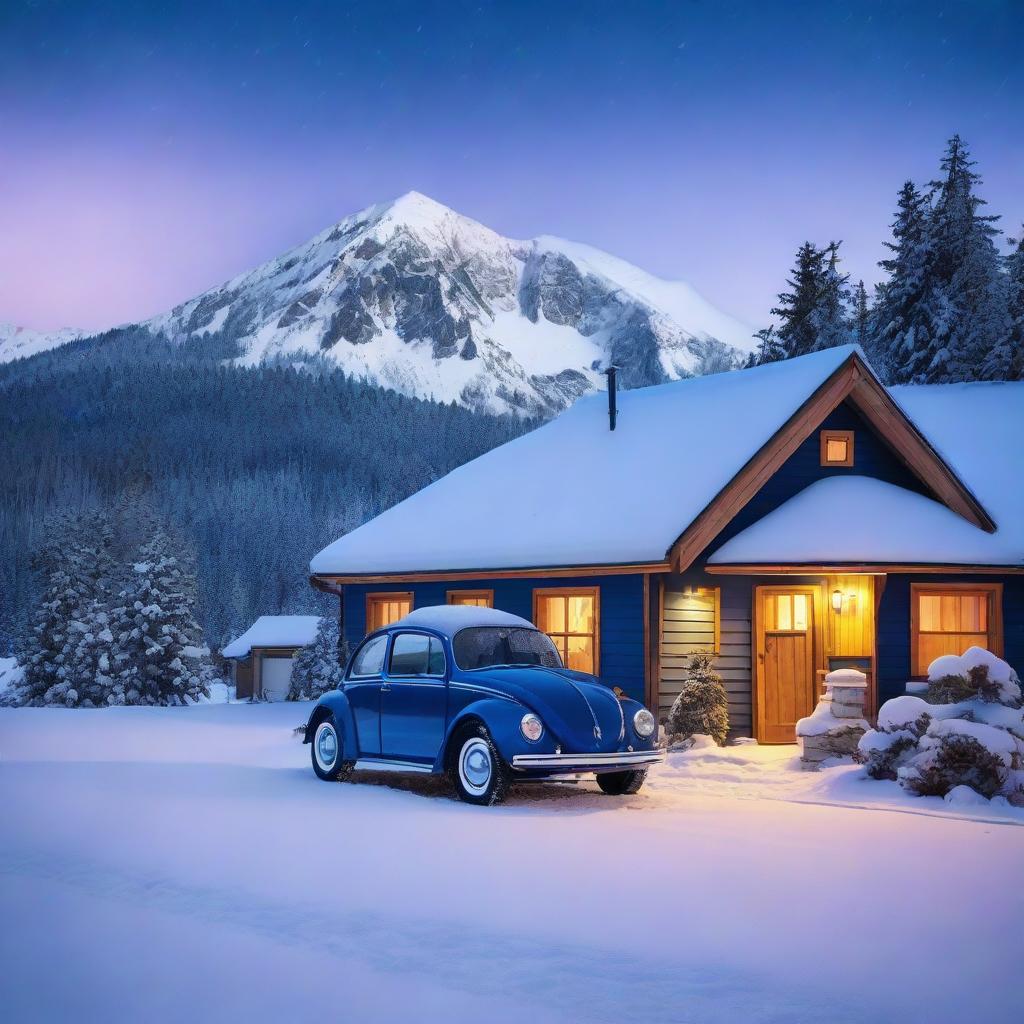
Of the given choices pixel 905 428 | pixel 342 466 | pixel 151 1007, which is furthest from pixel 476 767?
pixel 342 466

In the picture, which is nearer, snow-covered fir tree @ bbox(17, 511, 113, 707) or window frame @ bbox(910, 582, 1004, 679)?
window frame @ bbox(910, 582, 1004, 679)

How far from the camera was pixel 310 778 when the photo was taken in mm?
14250

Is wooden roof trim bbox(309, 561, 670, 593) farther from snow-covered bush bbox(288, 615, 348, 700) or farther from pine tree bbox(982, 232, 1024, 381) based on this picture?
pine tree bbox(982, 232, 1024, 381)

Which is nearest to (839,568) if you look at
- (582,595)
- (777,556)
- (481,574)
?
(777,556)

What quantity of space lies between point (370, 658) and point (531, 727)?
9.57 ft

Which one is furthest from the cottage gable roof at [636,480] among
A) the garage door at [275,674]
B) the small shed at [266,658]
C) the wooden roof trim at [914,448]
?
the garage door at [275,674]

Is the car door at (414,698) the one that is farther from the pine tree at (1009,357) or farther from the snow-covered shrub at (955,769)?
the pine tree at (1009,357)

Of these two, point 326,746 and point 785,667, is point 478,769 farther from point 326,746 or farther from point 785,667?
point 785,667

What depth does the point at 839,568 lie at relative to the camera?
18.2 meters

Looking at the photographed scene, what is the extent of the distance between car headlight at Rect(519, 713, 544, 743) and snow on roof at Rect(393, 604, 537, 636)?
5.57 feet

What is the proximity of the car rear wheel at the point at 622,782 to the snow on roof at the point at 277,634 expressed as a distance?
56011 mm

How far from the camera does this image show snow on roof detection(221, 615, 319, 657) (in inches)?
2702

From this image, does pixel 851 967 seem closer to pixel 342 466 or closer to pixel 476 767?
pixel 476 767

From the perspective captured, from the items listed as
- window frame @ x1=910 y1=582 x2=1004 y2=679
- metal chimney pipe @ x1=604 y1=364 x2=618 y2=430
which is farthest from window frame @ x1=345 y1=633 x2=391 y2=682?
metal chimney pipe @ x1=604 y1=364 x2=618 y2=430
